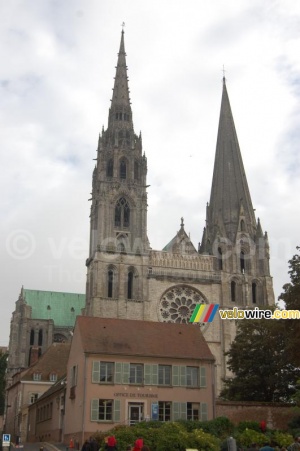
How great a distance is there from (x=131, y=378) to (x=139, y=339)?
2.71 meters

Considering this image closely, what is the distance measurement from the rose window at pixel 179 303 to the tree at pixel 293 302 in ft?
106

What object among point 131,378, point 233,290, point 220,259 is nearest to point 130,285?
point 220,259

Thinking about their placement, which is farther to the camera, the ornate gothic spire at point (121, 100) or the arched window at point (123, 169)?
the ornate gothic spire at point (121, 100)

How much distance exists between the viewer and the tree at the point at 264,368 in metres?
40.9

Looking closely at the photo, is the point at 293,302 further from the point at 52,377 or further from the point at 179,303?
the point at 179,303

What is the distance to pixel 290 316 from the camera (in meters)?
33.8

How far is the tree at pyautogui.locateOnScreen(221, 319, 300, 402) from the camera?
1610 inches

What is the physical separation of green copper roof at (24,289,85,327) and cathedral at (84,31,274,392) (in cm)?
2071

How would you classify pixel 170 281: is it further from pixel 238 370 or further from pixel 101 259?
pixel 238 370

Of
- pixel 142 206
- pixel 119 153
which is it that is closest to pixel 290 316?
pixel 142 206

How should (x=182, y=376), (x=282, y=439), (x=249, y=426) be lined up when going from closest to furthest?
(x=282, y=439) < (x=249, y=426) < (x=182, y=376)

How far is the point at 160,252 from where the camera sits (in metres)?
68.9

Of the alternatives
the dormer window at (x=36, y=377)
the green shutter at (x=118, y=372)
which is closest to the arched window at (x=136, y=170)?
the dormer window at (x=36, y=377)

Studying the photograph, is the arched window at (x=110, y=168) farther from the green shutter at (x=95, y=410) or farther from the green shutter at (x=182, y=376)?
the green shutter at (x=95, y=410)
